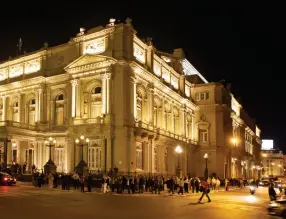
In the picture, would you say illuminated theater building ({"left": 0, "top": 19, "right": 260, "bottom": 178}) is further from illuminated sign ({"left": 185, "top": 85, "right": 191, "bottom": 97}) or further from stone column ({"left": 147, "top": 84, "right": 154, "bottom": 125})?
illuminated sign ({"left": 185, "top": 85, "right": 191, "bottom": 97})

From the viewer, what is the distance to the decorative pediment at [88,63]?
46550 mm

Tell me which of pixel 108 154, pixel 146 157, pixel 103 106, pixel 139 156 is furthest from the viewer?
pixel 146 157

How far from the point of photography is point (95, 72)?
47.6 meters

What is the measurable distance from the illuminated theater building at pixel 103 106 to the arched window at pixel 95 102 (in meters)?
0.12

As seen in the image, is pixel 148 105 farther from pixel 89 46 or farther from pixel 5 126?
pixel 5 126

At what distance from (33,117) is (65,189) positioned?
23107 millimetres

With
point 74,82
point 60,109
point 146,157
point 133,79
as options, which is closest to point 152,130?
point 146,157

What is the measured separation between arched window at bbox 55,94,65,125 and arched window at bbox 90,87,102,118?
222 inches

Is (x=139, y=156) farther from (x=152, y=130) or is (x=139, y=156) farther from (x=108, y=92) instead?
(x=108, y=92)

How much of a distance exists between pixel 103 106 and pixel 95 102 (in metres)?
2.76

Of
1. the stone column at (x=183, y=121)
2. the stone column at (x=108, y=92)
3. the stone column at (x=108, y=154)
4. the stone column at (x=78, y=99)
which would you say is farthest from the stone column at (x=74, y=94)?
the stone column at (x=183, y=121)

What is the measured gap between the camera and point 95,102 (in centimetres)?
4906

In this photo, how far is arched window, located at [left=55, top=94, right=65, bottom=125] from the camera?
53031mm

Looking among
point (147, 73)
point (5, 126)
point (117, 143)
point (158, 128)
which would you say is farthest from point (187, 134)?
point (5, 126)
